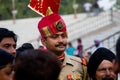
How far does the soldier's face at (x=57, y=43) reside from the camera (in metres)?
4.54

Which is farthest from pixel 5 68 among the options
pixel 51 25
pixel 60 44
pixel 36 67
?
pixel 51 25

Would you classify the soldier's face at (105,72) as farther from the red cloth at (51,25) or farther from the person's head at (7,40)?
the person's head at (7,40)

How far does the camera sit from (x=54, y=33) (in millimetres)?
4621

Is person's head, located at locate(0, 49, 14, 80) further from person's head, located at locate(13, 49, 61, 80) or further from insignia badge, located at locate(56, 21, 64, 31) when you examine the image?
insignia badge, located at locate(56, 21, 64, 31)

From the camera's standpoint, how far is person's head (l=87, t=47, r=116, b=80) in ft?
14.9

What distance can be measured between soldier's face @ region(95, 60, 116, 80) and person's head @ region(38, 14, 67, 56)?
14.8 inches

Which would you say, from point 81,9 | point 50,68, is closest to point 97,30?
point 50,68

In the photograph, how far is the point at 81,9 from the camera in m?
56.2

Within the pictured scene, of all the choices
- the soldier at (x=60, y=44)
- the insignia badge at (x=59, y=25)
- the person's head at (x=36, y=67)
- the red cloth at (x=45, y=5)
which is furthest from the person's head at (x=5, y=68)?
the red cloth at (x=45, y=5)

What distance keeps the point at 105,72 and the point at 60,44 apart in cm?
49

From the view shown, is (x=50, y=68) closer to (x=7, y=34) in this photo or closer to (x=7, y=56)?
(x=7, y=56)

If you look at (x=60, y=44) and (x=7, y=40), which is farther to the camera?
(x=7, y=40)

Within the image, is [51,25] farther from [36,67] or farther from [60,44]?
[36,67]

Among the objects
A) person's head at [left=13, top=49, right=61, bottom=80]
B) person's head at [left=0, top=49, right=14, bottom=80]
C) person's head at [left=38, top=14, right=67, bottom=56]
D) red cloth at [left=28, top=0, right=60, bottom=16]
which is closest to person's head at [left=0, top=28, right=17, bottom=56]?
person's head at [left=38, top=14, right=67, bottom=56]
